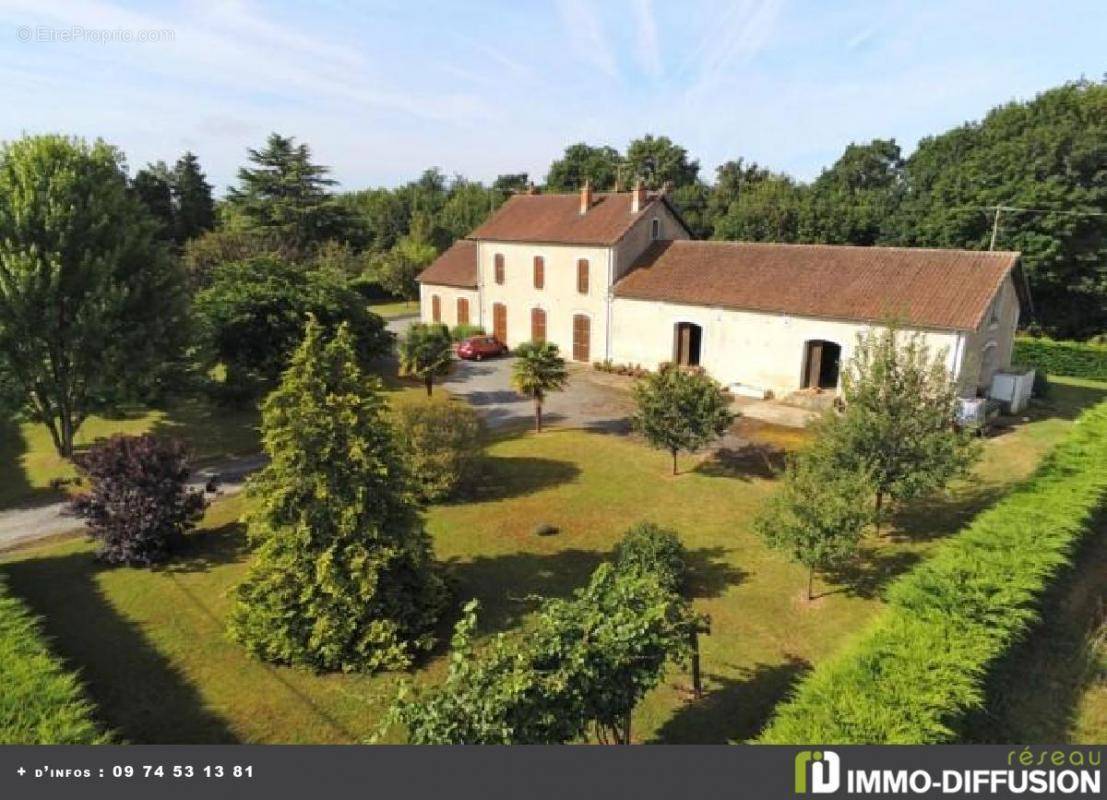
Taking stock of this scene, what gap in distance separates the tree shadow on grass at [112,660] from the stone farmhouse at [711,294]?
20282 mm

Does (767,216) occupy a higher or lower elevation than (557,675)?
higher

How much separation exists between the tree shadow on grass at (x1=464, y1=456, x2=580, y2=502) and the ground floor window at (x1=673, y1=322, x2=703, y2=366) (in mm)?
12226

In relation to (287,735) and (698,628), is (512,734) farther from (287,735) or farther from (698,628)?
(287,735)

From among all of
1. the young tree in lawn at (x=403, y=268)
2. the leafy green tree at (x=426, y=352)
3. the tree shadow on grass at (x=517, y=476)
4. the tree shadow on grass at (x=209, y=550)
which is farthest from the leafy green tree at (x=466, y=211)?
the tree shadow on grass at (x=209, y=550)

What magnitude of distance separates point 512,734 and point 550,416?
20.2 meters

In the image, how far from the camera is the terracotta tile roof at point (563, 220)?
34.4m

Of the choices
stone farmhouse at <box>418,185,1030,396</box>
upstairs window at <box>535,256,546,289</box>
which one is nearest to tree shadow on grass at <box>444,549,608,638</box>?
stone farmhouse at <box>418,185,1030,396</box>

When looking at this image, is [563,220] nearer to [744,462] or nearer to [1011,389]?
[744,462]

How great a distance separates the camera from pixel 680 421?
19359 millimetres

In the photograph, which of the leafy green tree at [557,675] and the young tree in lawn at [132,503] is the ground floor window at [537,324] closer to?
the young tree in lawn at [132,503]

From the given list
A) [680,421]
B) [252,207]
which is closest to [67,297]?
[680,421]

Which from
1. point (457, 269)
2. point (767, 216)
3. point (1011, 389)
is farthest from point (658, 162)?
point (1011, 389)

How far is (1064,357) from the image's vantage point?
114ft

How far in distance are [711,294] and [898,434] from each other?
1628 cm
